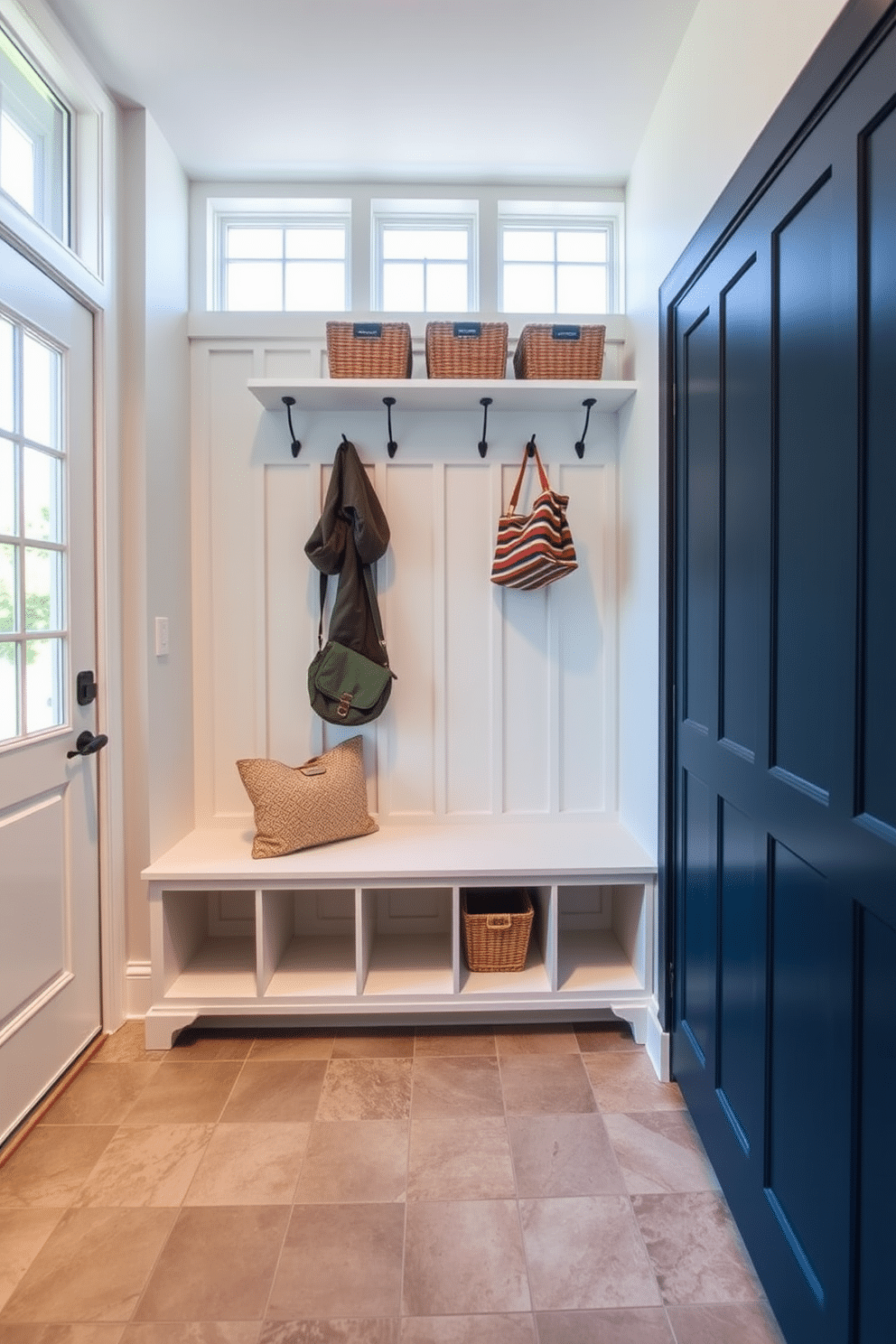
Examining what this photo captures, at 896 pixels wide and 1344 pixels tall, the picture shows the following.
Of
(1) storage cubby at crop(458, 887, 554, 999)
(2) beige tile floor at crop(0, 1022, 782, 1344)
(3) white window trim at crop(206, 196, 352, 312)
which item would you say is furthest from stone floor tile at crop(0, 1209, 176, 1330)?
(3) white window trim at crop(206, 196, 352, 312)

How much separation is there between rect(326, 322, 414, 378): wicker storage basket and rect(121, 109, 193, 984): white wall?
0.53m

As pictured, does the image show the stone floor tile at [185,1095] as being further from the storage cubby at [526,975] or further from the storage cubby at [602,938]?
the storage cubby at [602,938]

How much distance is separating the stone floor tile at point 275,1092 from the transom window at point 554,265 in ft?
8.34

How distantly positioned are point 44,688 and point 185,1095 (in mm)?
1127

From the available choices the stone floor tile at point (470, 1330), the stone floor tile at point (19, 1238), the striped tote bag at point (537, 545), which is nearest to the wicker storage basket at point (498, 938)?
the stone floor tile at point (470, 1330)

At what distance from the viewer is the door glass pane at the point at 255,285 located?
2.49 metres

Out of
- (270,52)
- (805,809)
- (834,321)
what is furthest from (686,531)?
(270,52)

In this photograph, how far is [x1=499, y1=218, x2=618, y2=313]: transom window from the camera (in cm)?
250

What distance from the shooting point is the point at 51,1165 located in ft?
5.23

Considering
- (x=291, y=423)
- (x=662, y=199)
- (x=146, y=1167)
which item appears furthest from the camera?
(x=291, y=423)

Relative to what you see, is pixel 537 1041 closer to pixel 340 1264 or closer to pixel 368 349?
pixel 340 1264

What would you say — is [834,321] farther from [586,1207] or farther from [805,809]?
[586,1207]

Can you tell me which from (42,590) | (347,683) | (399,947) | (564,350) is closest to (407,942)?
(399,947)

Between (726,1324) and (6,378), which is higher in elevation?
(6,378)
